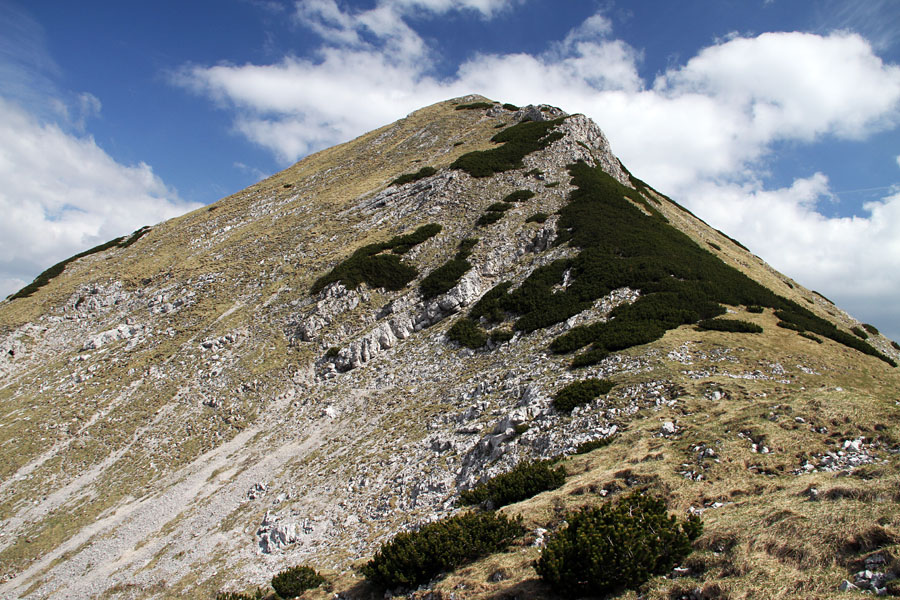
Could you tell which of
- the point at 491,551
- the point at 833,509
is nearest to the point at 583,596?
the point at 491,551

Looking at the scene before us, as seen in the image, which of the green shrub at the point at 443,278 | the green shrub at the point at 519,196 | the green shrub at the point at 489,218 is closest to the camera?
the green shrub at the point at 443,278

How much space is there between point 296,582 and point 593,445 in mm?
10945

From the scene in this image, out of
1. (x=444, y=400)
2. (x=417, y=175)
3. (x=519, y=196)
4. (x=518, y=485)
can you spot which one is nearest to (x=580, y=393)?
(x=518, y=485)

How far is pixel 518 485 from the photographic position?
50.1 feet

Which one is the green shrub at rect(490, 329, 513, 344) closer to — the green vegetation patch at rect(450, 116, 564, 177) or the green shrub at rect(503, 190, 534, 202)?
the green shrub at rect(503, 190, 534, 202)

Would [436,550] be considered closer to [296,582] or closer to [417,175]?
[296,582]

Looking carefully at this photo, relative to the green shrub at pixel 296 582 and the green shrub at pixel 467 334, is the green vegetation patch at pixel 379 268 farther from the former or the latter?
the green shrub at pixel 296 582

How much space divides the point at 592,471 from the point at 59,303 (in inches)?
2395

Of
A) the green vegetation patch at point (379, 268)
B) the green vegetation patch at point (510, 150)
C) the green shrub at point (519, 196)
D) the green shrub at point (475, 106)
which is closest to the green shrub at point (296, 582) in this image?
the green vegetation patch at point (379, 268)

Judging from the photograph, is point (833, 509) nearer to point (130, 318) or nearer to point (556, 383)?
point (556, 383)

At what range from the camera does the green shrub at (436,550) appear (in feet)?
37.4

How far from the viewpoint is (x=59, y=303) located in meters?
50.7

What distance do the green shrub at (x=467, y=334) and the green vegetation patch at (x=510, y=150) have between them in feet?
81.9

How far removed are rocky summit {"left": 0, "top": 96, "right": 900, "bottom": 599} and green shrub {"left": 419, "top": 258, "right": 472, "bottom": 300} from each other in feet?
0.63
